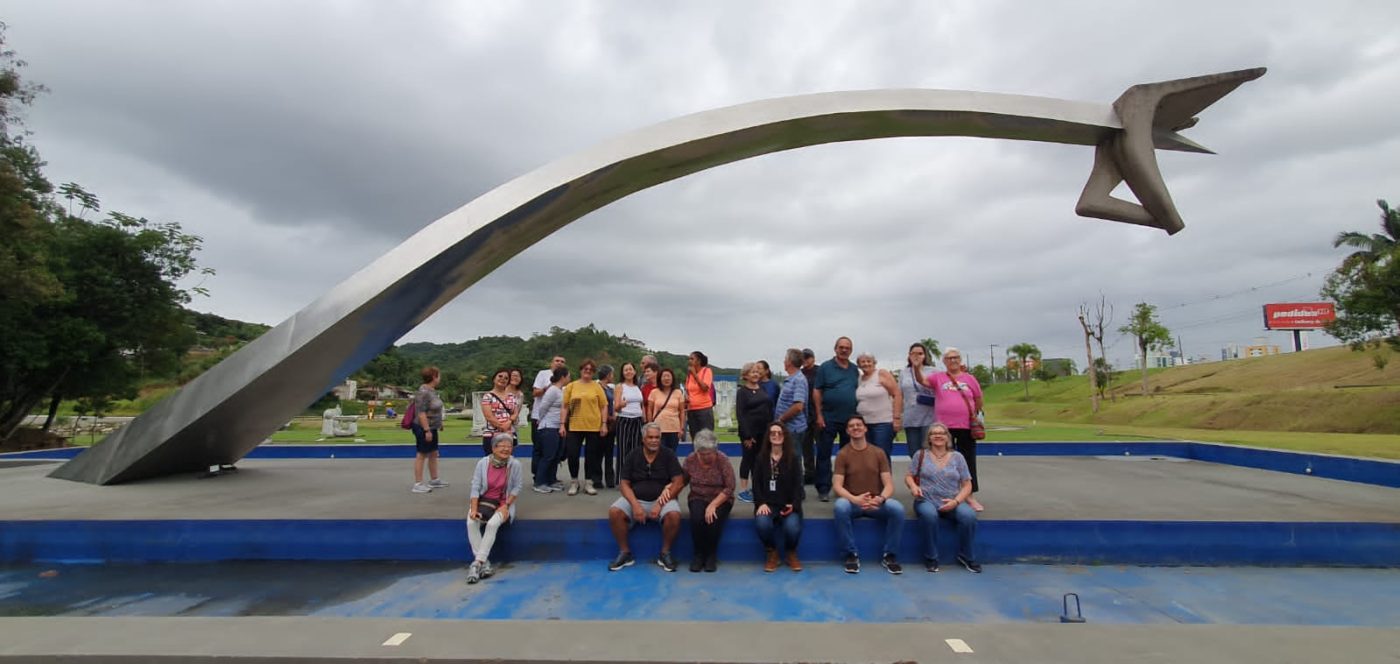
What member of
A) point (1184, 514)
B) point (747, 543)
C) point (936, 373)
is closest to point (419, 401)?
point (747, 543)

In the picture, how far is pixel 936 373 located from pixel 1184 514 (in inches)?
77.5

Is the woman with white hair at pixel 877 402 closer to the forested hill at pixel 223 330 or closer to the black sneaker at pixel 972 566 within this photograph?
the black sneaker at pixel 972 566

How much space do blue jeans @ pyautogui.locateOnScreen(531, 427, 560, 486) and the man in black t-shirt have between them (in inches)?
64.4

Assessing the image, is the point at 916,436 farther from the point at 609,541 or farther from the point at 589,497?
the point at 589,497

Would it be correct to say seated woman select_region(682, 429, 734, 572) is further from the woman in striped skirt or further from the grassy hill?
the grassy hill

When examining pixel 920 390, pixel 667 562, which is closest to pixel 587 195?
pixel 920 390

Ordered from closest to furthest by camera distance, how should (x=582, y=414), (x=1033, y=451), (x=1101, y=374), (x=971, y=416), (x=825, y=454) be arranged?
(x=971, y=416) → (x=825, y=454) → (x=582, y=414) → (x=1033, y=451) → (x=1101, y=374)

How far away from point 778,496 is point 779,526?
0.24 m

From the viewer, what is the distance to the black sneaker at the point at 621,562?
443 centimetres

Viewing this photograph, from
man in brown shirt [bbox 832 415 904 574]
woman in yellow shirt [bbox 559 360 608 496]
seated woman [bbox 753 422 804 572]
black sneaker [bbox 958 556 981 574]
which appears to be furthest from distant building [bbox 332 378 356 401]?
black sneaker [bbox 958 556 981 574]

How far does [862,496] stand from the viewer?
4.54 meters

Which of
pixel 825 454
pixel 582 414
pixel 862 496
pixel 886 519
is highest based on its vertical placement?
pixel 582 414

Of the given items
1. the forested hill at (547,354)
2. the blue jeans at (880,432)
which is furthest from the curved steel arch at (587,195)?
the forested hill at (547,354)

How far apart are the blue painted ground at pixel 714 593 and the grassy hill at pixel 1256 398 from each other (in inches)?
919
